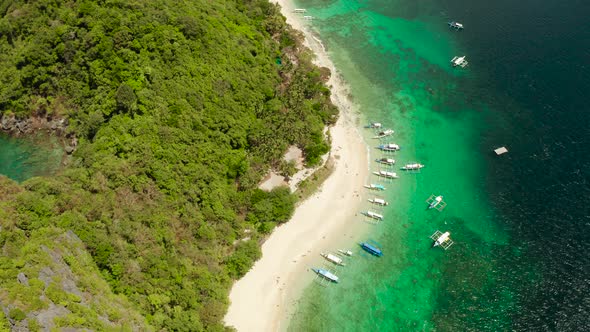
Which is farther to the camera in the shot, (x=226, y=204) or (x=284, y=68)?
(x=284, y=68)

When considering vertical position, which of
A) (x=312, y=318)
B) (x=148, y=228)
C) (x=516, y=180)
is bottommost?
(x=312, y=318)

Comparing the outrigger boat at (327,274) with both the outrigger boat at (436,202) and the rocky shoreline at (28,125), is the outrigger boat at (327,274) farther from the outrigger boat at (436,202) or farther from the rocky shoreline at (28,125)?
the rocky shoreline at (28,125)

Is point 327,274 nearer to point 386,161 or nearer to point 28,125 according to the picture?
point 386,161

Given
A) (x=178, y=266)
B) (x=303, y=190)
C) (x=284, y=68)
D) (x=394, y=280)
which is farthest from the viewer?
(x=284, y=68)

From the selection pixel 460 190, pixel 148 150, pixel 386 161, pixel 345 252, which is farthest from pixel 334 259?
pixel 148 150

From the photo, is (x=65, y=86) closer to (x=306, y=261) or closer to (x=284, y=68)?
(x=284, y=68)

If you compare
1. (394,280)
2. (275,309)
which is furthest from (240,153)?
(394,280)
